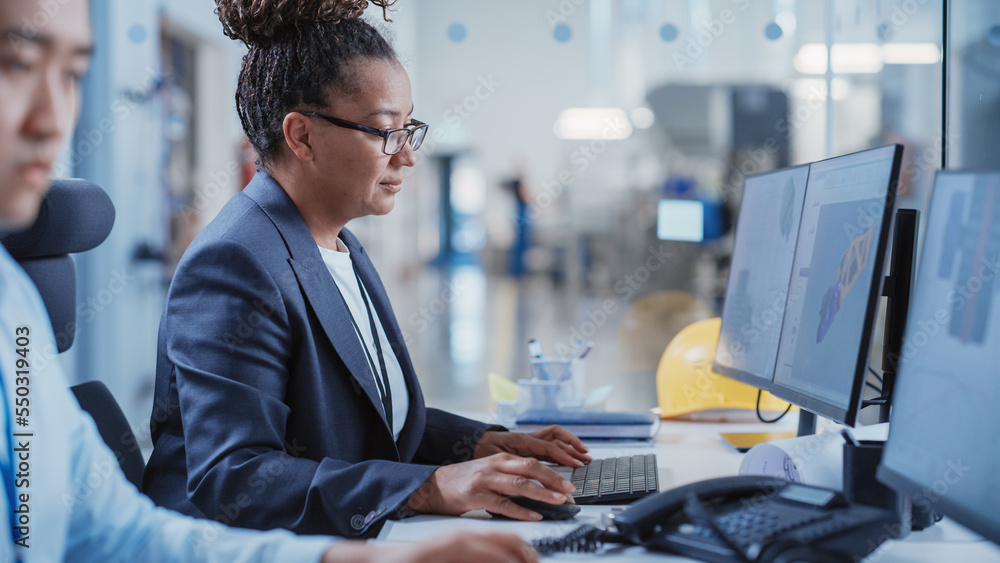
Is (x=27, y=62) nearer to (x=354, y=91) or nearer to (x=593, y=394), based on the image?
(x=354, y=91)

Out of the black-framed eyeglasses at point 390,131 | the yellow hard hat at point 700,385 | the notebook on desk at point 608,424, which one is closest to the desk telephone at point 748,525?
the notebook on desk at point 608,424

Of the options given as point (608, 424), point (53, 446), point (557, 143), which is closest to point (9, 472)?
point (53, 446)

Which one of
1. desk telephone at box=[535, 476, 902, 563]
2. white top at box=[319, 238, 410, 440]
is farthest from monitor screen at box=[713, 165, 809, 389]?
white top at box=[319, 238, 410, 440]

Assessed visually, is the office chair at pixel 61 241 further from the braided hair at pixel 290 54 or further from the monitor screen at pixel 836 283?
the monitor screen at pixel 836 283

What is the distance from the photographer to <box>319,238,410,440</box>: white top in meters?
1.37

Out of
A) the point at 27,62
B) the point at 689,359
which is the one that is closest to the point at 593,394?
the point at 689,359

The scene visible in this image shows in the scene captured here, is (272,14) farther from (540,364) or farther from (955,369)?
(955,369)

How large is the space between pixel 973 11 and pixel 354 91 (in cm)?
128

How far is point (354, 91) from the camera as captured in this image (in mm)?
1310

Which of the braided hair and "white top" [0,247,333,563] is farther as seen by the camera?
→ the braided hair

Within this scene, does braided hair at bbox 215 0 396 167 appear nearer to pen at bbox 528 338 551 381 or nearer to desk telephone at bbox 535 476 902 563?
pen at bbox 528 338 551 381

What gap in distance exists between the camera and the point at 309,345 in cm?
117

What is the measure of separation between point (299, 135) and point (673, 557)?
0.88 meters

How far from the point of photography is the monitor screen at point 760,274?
4.24 ft
